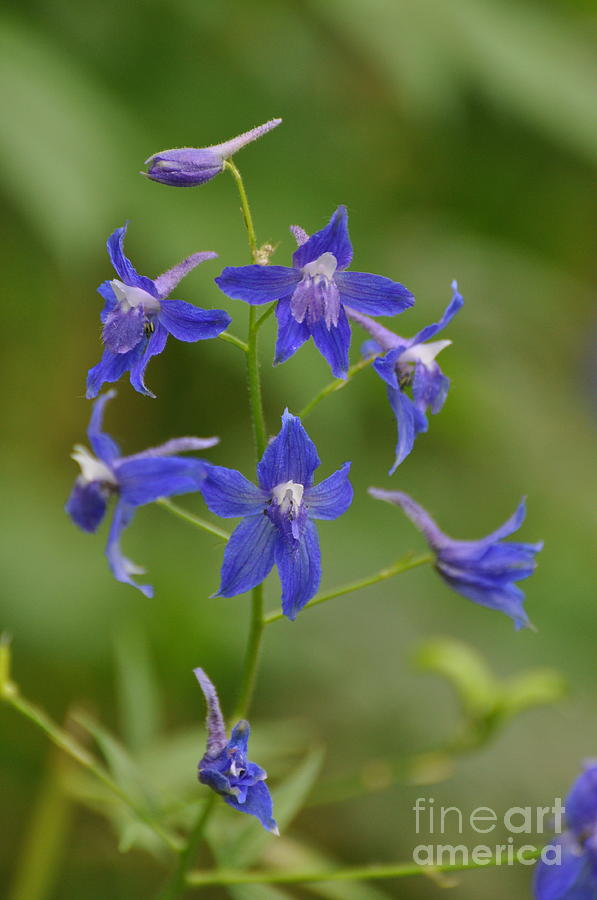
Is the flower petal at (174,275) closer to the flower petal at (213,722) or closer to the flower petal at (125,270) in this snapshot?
the flower petal at (125,270)

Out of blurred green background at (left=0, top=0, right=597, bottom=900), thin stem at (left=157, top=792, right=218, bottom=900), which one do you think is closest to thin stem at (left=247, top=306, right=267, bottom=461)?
thin stem at (left=157, top=792, right=218, bottom=900)

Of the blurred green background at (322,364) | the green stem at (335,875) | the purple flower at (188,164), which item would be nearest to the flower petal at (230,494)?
the purple flower at (188,164)

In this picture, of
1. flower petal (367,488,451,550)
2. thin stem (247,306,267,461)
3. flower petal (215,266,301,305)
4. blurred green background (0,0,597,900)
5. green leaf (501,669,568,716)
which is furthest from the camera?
blurred green background (0,0,597,900)

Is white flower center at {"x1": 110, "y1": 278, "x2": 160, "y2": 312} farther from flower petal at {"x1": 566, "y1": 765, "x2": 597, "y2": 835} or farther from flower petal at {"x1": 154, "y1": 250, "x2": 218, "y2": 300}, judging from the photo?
flower petal at {"x1": 566, "y1": 765, "x2": 597, "y2": 835}

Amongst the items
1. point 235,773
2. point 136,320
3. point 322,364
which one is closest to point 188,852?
point 235,773

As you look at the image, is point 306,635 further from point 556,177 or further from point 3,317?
point 556,177

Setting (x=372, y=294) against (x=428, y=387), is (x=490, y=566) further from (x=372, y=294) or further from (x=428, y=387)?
(x=372, y=294)
